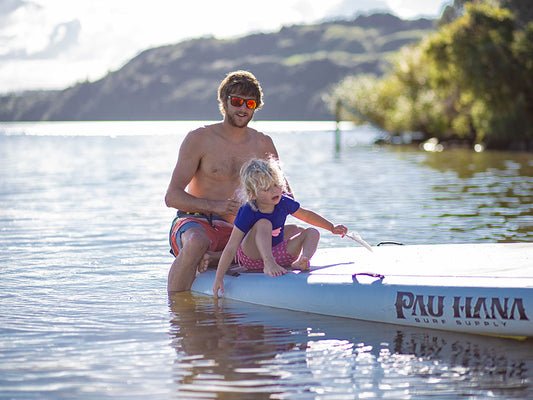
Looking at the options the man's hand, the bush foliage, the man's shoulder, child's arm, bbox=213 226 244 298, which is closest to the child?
child's arm, bbox=213 226 244 298

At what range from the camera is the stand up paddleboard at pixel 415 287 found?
187 inches

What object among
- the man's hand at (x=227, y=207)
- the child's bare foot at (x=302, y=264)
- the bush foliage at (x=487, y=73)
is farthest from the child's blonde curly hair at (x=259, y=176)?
the bush foliage at (x=487, y=73)

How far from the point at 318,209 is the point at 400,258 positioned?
6903 mm

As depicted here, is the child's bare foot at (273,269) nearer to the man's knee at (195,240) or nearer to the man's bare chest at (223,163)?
the man's knee at (195,240)

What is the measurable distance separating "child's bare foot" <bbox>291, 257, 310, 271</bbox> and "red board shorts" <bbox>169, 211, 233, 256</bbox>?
69 cm

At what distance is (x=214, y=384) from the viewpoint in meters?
4.11

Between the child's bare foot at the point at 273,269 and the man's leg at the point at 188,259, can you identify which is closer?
the child's bare foot at the point at 273,269

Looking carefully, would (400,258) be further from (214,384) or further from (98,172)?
(98,172)

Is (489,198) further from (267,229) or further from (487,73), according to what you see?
(487,73)

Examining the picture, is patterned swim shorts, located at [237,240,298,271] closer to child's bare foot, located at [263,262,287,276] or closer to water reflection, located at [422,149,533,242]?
child's bare foot, located at [263,262,287,276]

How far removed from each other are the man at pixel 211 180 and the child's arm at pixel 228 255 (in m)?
0.36

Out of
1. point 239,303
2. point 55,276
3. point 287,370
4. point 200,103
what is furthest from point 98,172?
point 200,103

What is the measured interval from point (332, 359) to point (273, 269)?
115 cm

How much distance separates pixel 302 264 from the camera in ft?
18.6
